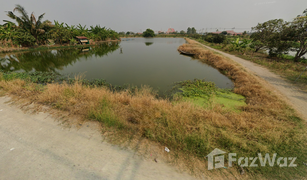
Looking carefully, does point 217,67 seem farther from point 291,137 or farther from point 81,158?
point 81,158

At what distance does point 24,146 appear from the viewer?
90.3 inches

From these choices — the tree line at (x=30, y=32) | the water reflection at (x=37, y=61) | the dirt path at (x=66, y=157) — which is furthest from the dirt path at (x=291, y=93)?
the tree line at (x=30, y=32)

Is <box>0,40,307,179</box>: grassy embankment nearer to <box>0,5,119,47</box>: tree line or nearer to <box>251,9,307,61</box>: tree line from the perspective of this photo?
<box>251,9,307,61</box>: tree line

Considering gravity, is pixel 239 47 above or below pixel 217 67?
above

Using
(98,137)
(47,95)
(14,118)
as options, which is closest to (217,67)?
(98,137)

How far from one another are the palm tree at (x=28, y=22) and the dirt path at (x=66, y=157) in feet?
82.7

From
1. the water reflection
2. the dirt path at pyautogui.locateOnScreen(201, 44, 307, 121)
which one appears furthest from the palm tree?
the dirt path at pyautogui.locateOnScreen(201, 44, 307, 121)

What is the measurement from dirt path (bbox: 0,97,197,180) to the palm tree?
2521 cm

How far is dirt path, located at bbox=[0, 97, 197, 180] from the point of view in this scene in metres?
1.84

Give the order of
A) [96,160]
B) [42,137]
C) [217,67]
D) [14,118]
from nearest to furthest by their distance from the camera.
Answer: [96,160], [42,137], [14,118], [217,67]

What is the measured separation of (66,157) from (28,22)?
91.0 feet

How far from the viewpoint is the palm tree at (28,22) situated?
54.4 feet

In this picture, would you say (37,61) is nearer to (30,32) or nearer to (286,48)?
(30,32)

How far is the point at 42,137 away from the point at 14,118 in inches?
61.2
